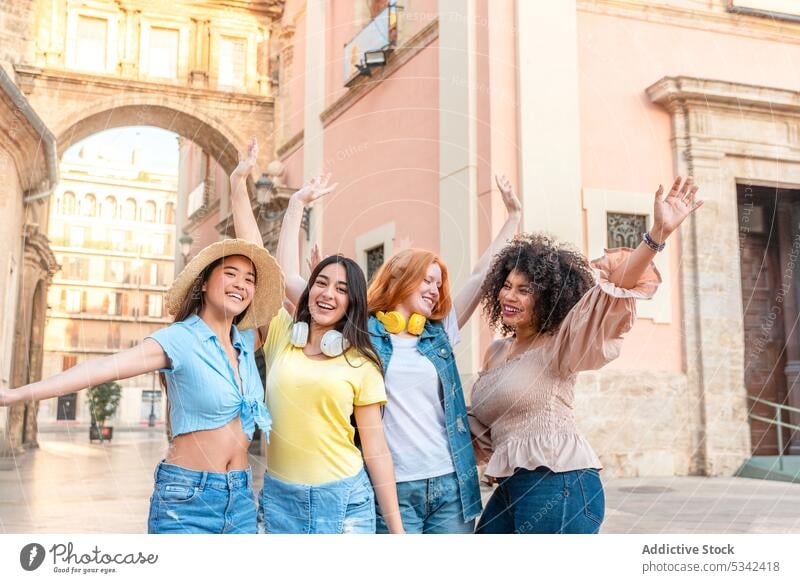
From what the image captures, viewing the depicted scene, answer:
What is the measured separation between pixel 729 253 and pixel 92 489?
11.1 ft

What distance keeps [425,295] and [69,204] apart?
109cm

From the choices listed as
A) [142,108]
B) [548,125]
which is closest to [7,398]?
[142,108]

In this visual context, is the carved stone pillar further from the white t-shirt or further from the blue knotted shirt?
the white t-shirt

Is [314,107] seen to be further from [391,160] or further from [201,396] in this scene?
[201,396]

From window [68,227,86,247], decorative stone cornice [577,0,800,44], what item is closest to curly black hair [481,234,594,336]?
window [68,227,86,247]

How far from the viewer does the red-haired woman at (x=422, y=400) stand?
5.00 feet

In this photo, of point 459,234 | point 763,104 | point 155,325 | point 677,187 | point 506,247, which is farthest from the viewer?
point 763,104

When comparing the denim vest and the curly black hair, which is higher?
the curly black hair

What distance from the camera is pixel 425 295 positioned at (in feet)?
5.24

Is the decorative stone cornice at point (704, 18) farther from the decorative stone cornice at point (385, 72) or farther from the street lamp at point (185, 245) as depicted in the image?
the street lamp at point (185, 245)

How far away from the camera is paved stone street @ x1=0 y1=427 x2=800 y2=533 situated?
2.37 metres

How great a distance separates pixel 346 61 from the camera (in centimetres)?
305
